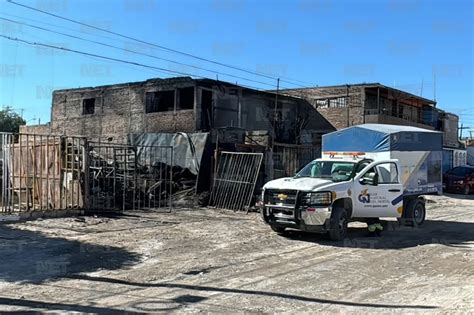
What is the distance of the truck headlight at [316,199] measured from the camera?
12.1m

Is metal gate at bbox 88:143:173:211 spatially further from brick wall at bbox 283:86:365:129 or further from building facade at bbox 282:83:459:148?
building facade at bbox 282:83:459:148

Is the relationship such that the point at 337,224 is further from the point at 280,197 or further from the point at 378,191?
the point at 378,191

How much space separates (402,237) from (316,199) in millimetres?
3162

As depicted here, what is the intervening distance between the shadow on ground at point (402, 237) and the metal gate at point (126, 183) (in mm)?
7125

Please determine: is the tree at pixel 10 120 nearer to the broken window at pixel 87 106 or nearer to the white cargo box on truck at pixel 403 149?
the broken window at pixel 87 106

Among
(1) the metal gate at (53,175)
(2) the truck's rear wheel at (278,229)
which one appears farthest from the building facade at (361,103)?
(1) the metal gate at (53,175)

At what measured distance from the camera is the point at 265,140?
22938 mm

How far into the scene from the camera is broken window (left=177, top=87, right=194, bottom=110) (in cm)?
2834

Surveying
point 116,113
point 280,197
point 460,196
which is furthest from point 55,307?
point 460,196

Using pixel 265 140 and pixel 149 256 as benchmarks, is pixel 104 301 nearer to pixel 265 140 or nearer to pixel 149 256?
pixel 149 256

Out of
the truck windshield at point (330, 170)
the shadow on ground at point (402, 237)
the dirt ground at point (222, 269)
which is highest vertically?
the truck windshield at point (330, 170)

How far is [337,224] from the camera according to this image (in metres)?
12.4

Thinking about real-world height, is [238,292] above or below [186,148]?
below

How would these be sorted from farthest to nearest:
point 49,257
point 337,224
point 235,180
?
point 235,180 < point 337,224 < point 49,257
